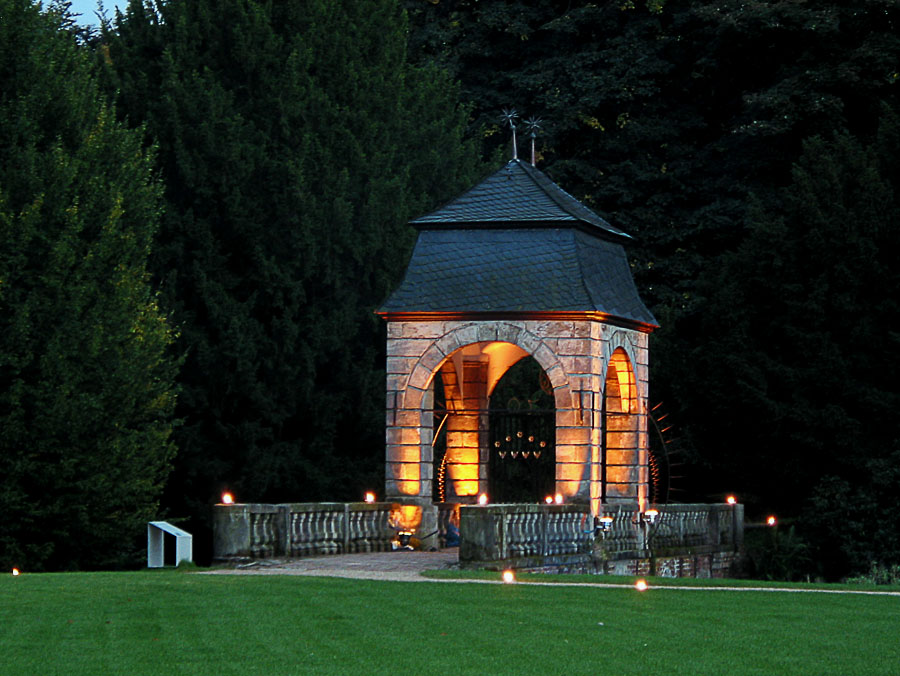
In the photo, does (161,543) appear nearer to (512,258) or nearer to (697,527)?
(512,258)

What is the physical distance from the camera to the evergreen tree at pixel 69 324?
25.7 metres

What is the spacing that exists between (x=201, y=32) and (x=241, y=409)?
8.14 meters

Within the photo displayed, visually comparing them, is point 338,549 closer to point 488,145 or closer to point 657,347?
point 657,347

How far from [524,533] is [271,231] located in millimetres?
12720

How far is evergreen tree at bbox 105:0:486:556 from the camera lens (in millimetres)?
31672

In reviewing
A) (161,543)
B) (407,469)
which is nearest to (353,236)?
(407,469)

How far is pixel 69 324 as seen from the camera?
86.0 ft

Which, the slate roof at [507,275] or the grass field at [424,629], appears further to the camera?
the slate roof at [507,275]

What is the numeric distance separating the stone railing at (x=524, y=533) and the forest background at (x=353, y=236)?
7.54 metres

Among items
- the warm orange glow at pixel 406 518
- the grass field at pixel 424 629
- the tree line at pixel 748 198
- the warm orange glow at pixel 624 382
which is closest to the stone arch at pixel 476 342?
the warm orange glow at pixel 406 518

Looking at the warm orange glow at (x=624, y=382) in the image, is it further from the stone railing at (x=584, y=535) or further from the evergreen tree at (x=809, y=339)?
the evergreen tree at (x=809, y=339)

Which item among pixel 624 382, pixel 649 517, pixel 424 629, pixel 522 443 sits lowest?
pixel 424 629

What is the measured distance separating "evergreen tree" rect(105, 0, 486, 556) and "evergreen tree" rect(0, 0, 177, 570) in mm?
2941

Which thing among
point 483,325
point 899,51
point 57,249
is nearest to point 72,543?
point 57,249
